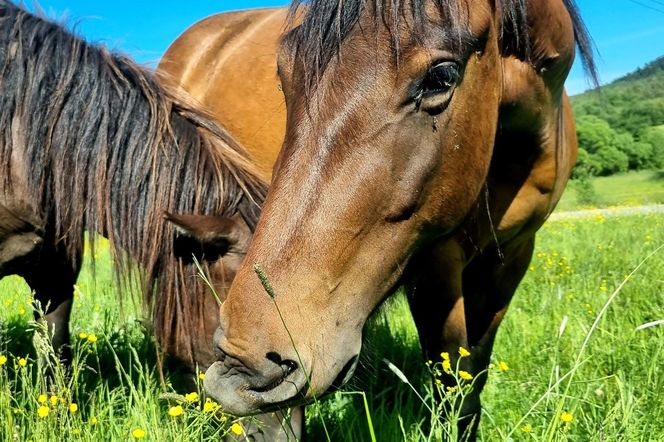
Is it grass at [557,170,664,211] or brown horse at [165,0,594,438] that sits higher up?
brown horse at [165,0,594,438]

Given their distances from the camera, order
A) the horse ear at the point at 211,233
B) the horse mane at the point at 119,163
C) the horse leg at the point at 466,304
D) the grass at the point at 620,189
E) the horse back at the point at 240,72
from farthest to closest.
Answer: the grass at the point at 620,189
the horse back at the point at 240,72
the horse leg at the point at 466,304
the horse mane at the point at 119,163
the horse ear at the point at 211,233

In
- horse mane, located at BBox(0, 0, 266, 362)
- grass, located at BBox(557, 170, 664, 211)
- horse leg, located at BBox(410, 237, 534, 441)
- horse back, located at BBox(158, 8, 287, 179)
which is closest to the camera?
horse mane, located at BBox(0, 0, 266, 362)

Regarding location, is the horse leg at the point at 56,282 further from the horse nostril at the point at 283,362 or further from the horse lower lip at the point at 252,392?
the horse nostril at the point at 283,362

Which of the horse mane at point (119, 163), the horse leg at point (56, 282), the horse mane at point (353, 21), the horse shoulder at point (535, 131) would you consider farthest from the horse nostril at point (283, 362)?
the horse leg at point (56, 282)

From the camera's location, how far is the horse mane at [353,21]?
1.45 m

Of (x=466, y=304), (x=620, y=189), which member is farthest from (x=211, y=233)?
(x=620, y=189)

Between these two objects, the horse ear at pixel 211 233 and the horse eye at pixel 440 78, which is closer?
the horse eye at pixel 440 78

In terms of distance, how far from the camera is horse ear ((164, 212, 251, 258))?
2.03 m

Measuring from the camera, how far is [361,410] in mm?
2643

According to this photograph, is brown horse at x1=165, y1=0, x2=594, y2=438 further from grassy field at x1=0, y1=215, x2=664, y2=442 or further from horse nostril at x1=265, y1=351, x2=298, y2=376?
grassy field at x1=0, y1=215, x2=664, y2=442

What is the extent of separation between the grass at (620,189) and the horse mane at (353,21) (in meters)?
21.8

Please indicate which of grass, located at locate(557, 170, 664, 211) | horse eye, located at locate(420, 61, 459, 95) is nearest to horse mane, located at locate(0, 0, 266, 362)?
horse eye, located at locate(420, 61, 459, 95)

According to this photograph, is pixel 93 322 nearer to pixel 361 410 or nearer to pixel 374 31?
pixel 361 410

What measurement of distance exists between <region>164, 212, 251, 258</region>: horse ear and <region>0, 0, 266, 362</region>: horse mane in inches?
2.5
